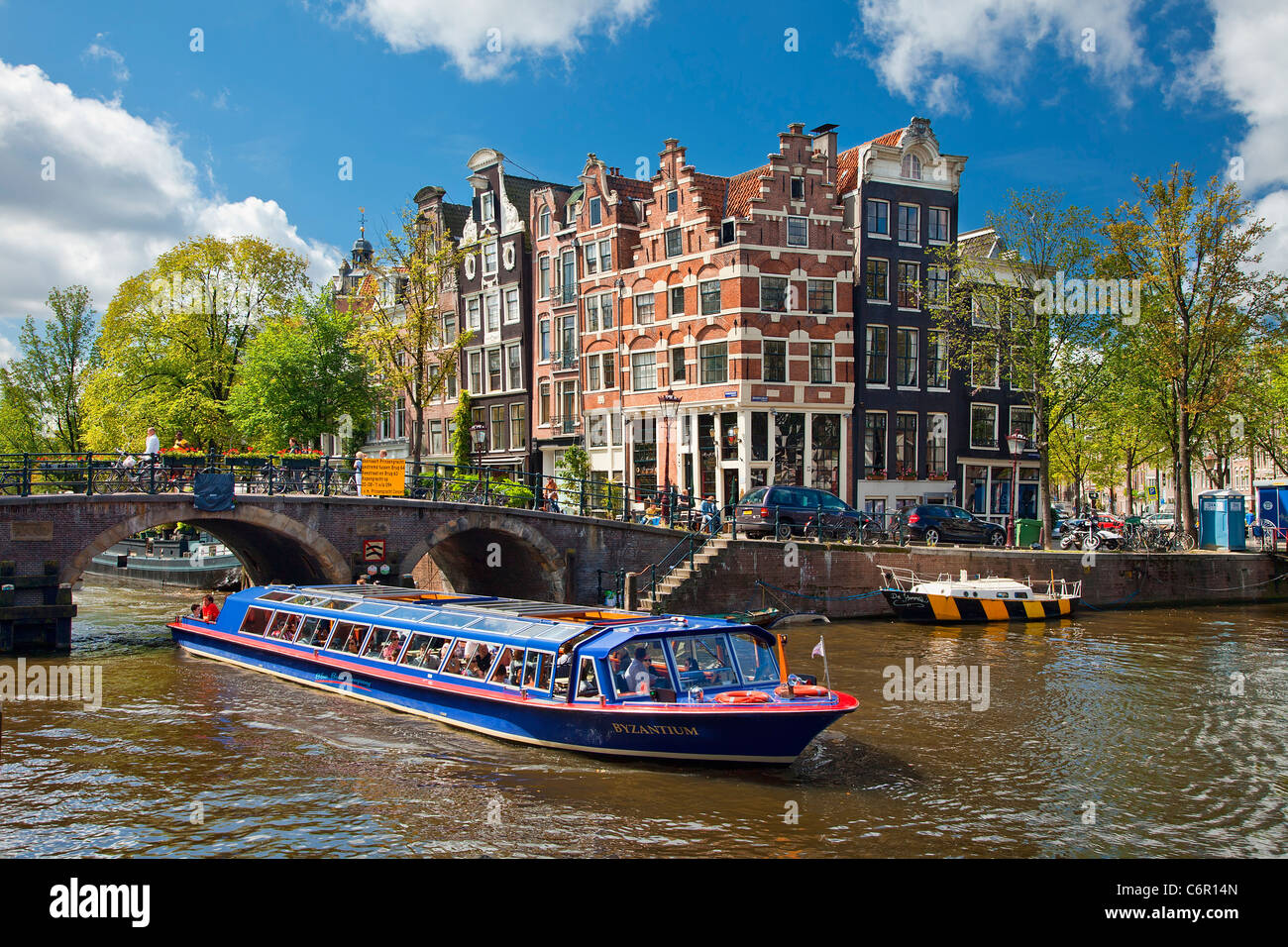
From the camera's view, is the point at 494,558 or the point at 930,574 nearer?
the point at 930,574

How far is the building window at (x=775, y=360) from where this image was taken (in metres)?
39.7

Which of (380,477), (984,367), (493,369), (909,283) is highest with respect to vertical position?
(909,283)

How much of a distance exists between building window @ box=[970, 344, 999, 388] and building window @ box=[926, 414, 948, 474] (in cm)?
202

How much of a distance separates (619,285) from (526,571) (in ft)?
52.0

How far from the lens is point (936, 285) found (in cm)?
4253

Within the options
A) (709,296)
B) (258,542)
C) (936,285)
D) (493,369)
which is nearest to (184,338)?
(493,369)

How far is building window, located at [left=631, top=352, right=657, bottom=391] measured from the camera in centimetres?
4272

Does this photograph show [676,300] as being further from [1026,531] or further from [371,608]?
[371,608]

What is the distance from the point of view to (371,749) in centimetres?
1620

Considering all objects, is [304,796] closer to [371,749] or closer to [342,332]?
[371,749]

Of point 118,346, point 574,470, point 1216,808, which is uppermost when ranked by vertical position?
point 118,346

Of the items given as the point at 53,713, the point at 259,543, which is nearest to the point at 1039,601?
the point at 259,543

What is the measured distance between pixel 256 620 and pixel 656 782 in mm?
12982

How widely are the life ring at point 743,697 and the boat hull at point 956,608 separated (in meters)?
17.1
